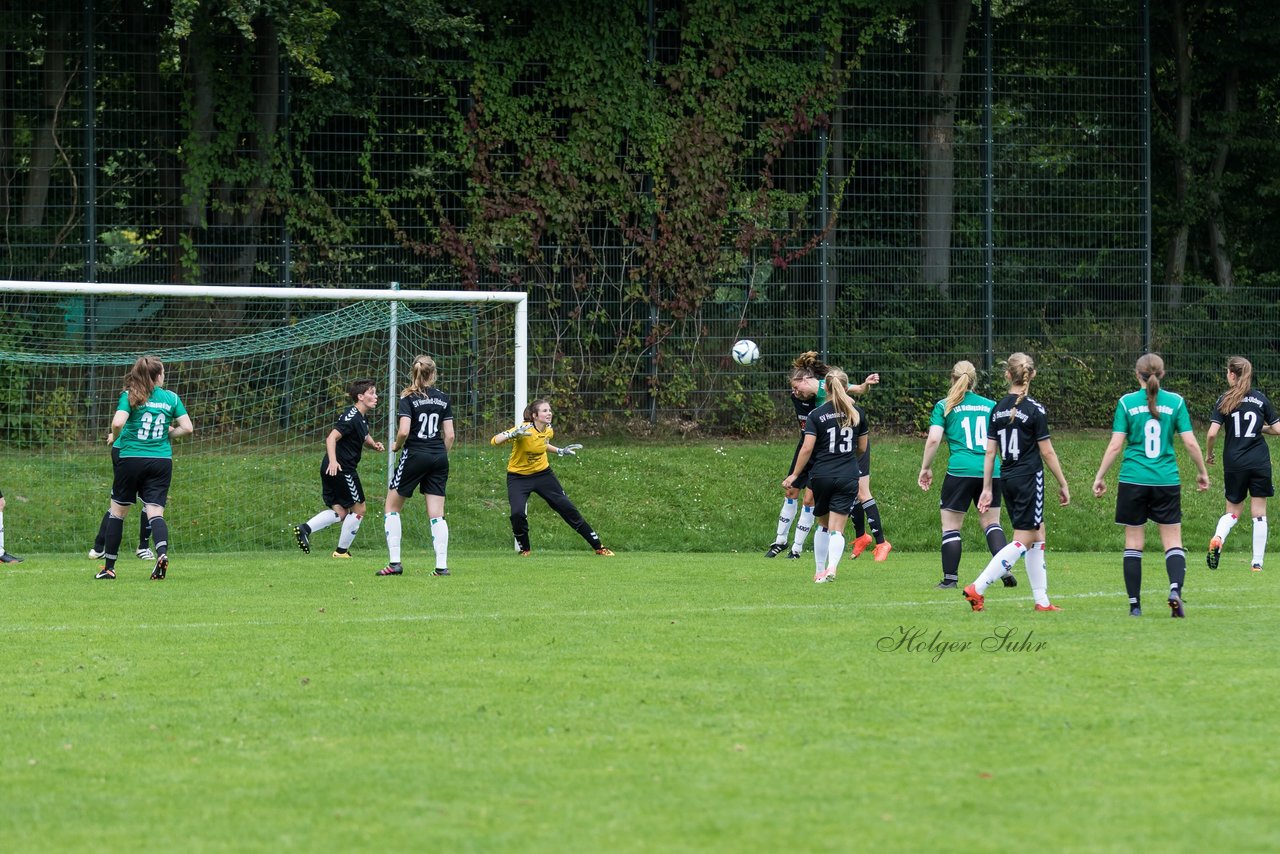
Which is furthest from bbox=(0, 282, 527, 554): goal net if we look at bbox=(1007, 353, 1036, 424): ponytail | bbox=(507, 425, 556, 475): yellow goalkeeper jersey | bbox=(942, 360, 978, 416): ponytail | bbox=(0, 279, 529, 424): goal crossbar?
bbox=(1007, 353, 1036, 424): ponytail

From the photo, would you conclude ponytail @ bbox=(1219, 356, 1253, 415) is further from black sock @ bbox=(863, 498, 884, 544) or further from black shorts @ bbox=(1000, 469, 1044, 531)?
black shorts @ bbox=(1000, 469, 1044, 531)

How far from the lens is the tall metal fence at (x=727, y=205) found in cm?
2278

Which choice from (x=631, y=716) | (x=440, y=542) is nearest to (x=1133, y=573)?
A: (x=631, y=716)

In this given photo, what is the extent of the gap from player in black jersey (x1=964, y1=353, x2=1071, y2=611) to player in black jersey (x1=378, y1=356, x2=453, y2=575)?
5.22 meters

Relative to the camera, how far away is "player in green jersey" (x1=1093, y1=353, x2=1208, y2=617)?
34.1 ft

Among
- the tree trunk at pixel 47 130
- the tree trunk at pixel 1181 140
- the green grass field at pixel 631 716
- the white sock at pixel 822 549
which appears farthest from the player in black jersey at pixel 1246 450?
the tree trunk at pixel 47 130

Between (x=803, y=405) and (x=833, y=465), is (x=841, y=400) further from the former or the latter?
(x=803, y=405)

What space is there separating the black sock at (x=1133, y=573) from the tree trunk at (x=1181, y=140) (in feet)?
63.7

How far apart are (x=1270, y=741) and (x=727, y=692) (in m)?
2.51

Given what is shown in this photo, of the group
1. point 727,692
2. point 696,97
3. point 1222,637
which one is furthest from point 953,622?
point 696,97

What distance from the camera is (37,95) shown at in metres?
22.6

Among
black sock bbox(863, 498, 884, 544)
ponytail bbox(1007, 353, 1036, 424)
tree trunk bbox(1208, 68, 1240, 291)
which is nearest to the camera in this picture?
ponytail bbox(1007, 353, 1036, 424)

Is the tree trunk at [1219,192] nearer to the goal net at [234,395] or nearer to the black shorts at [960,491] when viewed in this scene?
the goal net at [234,395]

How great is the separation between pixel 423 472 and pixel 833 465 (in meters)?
3.94
